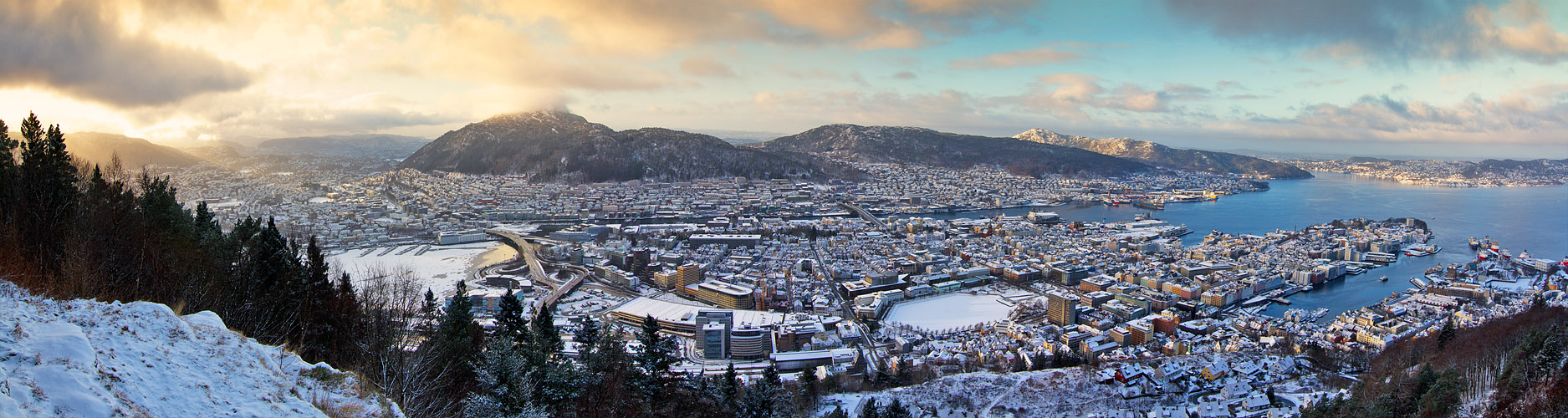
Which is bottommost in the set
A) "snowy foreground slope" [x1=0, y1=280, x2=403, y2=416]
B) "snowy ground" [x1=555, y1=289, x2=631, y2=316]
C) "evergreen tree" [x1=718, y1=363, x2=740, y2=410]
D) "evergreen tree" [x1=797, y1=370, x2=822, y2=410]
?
"evergreen tree" [x1=797, y1=370, x2=822, y2=410]

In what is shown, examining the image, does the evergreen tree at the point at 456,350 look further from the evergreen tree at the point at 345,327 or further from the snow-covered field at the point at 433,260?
the snow-covered field at the point at 433,260

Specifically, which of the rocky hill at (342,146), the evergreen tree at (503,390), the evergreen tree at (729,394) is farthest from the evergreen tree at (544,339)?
the rocky hill at (342,146)

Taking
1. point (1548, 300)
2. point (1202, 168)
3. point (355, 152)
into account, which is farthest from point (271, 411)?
point (1202, 168)

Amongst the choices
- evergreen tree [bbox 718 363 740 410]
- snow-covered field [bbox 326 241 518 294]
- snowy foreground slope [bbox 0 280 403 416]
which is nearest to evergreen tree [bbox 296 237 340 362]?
snowy foreground slope [bbox 0 280 403 416]

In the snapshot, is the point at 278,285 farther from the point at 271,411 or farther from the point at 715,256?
the point at 715,256

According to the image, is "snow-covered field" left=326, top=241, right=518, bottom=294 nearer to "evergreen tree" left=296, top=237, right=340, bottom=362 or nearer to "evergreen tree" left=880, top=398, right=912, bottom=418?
"evergreen tree" left=296, top=237, right=340, bottom=362

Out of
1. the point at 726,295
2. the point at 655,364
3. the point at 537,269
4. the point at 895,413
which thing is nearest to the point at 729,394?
the point at 655,364
